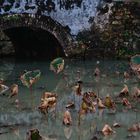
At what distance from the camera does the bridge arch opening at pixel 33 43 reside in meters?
18.4

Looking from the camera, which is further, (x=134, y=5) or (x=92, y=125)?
(x=134, y=5)

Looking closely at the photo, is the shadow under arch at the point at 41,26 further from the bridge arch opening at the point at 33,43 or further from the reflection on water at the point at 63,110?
the reflection on water at the point at 63,110

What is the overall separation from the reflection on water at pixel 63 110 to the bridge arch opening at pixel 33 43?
2432 mm

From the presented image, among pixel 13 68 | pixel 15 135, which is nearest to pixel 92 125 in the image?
pixel 15 135

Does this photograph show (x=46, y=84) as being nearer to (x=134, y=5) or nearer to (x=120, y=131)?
(x=120, y=131)

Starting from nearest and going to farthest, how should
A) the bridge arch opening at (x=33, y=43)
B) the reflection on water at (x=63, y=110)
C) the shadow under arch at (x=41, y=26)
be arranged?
the reflection on water at (x=63, y=110), the shadow under arch at (x=41, y=26), the bridge arch opening at (x=33, y=43)

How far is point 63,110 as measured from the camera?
9883 millimetres

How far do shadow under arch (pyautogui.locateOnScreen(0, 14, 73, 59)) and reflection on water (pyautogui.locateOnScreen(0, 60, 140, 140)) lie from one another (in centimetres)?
179

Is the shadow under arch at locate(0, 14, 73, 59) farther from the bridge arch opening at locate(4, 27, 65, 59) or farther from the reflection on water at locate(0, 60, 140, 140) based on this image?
the reflection on water at locate(0, 60, 140, 140)

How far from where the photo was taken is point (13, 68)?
16.3 meters

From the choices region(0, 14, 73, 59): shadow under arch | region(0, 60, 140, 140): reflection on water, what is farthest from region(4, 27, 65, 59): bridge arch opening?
region(0, 60, 140, 140): reflection on water

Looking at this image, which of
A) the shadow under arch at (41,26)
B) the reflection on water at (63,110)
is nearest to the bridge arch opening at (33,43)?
the shadow under arch at (41,26)

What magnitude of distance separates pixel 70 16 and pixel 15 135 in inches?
380

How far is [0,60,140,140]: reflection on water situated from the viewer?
853 centimetres
